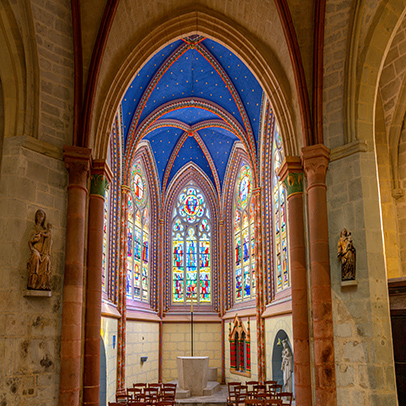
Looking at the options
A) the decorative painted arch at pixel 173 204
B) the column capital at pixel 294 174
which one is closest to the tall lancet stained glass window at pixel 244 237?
the decorative painted arch at pixel 173 204

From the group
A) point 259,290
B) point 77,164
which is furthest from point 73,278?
point 259,290

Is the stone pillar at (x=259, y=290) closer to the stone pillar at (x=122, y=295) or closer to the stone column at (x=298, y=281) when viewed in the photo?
the stone pillar at (x=122, y=295)

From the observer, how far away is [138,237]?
19.8 meters

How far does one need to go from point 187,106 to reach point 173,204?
5881 mm

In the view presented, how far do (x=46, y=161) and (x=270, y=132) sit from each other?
29.8 feet

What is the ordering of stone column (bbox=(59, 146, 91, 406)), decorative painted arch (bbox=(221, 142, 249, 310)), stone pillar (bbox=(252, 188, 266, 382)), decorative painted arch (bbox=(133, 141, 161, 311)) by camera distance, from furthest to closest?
decorative painted arch (bbox=(221, 142, 249, 310)) → decorative painted arch (bbox=(133, 141, 161, 311)) → stone pillar (bbox=(252, 188, 266, 382)) → stone column (bbox=(59, 146, 91, 406))

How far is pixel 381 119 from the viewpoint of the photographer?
38.0 ft

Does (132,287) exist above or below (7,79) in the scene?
below

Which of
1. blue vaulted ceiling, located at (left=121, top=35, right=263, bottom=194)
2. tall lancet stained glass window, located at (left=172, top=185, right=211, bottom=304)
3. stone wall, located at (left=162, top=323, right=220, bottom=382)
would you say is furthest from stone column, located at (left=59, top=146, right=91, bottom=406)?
tall lancet stained glass window, located at (left=172, top=185, right=211, bottom=304)

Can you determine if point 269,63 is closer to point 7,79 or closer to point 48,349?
point 7,79

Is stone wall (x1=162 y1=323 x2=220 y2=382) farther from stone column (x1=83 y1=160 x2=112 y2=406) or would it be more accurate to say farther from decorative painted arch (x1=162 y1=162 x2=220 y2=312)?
stone column (x1=83 y1=160 x2=112 y2=406)

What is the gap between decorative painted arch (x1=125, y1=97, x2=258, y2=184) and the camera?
1688 cm

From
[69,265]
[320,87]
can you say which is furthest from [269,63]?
[69,265]

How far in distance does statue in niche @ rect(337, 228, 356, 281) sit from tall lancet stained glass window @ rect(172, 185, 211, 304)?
13.7 m
